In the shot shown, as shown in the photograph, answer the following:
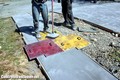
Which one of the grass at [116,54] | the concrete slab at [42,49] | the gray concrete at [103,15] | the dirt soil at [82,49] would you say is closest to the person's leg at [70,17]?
the dirt soil at [82,49]

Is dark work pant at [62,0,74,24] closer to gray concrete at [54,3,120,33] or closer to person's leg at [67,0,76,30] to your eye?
person's leg at [67,0,76,30]

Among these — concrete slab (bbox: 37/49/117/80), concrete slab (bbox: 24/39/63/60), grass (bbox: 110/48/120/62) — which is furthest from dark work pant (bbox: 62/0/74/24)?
grass (bbox: 110/48/120/62)

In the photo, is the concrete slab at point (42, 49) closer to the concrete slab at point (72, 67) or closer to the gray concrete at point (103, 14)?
the concrete slab at point (72, 67)

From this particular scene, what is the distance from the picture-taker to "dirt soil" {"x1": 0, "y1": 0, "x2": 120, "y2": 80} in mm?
4512

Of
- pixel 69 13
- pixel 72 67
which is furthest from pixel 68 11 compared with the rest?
pixel 72 67

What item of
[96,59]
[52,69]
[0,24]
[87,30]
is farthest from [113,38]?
[0,24]

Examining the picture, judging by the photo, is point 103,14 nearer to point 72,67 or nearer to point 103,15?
point 103,15

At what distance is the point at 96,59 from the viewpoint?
4.73m

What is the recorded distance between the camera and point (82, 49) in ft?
17.4

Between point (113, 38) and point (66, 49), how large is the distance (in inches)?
60.4

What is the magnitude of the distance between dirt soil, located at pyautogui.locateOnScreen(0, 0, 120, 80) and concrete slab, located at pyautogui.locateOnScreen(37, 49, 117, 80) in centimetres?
21

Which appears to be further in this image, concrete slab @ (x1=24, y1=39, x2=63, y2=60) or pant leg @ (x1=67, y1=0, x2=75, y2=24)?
pant leg @ (x1=67, y1=0, x2=75, y2=24)

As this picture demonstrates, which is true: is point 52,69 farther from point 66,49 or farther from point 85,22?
point 85,22

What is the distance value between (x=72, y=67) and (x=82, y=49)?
1.08 m
